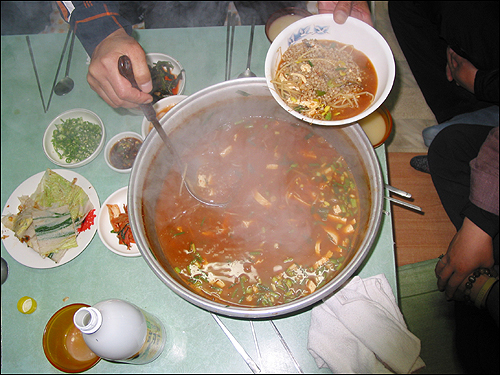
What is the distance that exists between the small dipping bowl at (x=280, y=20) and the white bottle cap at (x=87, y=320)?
96.4 inches

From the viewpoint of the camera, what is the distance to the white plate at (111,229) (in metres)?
1.90

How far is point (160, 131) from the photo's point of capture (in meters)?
→ 1.69

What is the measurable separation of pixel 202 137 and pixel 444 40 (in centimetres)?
316

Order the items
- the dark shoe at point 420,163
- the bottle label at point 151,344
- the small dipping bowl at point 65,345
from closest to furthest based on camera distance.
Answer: the bottle label at point 151,344, the small dipping bowl at point 65,345, the dark shoe at point 420,163

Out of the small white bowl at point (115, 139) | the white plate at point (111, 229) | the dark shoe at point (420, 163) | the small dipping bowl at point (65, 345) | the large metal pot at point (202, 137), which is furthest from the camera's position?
the dark shoe at point (420, 163)

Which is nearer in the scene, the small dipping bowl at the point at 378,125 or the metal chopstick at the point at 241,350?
the metal chopstick at the point at 241,350

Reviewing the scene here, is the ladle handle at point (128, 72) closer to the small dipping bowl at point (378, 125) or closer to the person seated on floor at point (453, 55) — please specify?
the small dipping bowl at point (378, 125)

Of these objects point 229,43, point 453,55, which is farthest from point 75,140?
point 453,55

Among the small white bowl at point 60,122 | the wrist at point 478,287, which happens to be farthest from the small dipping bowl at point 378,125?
the small white bowl at point 60,122

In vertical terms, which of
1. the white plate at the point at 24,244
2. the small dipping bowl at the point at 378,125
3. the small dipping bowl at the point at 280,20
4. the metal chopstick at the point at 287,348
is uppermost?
the small dipping bowl at the point at 280,20

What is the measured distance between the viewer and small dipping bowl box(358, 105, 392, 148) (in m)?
2.10

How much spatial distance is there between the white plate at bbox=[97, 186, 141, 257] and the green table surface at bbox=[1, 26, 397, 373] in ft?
0.38

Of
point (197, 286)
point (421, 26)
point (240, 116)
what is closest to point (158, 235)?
point (197, 286)

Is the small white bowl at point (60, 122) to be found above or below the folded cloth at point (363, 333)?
above
